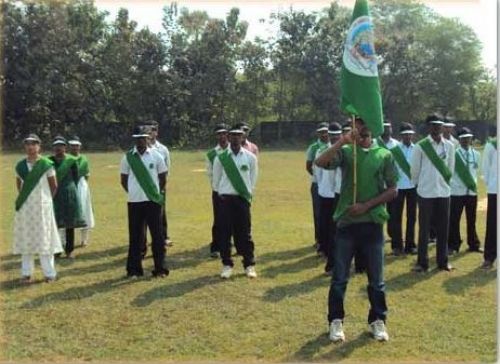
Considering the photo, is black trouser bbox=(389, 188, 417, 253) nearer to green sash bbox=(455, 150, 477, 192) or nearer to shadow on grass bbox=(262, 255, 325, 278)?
green sash bbox=(455, 150, 477, 192)

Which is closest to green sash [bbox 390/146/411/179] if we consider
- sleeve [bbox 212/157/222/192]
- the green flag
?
sleeve [bbox 212/157/222/192]

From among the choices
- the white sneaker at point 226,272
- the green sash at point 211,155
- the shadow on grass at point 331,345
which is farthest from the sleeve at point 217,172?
the shadow on grass at point 331,345

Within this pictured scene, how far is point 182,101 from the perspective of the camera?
45.2 m

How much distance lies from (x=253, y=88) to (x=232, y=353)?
42.2 metres

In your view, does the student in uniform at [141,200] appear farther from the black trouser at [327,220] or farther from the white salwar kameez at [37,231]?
the black trouser at [327,220]

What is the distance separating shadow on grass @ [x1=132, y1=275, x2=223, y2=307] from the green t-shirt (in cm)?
264

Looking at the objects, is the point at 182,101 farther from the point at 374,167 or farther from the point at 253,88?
the point at 374,167

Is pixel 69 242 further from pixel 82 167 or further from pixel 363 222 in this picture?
pixel 363 222

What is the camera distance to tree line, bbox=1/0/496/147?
42312 millimetres

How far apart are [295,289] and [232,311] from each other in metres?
1.18

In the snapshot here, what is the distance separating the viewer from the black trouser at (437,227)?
9.01 m

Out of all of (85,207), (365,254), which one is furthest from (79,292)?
(365,254)

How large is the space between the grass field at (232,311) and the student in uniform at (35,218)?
1.09 ft

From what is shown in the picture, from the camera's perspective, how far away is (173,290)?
8203 millimetres
